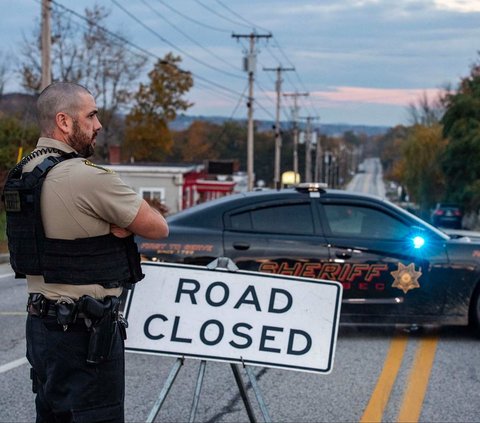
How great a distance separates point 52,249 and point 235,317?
163cm

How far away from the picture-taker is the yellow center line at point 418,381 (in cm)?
645

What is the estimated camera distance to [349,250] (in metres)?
9.10

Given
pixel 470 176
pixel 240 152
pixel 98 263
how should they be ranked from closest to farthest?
pixel 98 263, pixel 470 176, pixel 240 152

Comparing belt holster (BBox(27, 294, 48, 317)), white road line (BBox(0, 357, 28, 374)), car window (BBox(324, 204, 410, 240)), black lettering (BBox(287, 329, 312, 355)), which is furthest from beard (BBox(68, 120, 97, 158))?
car window (BBox(324, 204, 410, 240))

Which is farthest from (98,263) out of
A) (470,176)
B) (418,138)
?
(418,138)

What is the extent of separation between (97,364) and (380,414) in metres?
3.15

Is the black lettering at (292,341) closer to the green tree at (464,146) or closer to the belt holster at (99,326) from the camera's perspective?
the belt holster at (99,326)

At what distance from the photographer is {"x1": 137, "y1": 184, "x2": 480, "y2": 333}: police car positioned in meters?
9.05

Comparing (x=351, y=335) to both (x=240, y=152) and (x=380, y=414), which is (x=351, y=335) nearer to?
(x=380, y=414)

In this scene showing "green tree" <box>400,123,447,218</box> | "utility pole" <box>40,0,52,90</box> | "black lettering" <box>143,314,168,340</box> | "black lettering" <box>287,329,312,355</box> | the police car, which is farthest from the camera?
"green tree" <box>400,123,447,218</box>

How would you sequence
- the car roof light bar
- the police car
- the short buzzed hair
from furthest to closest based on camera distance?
1. the car roof light bar
2. the police car
3. the short buzzed hair

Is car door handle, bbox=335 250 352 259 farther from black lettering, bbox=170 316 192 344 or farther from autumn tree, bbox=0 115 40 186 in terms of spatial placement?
autumn tree, bbox=0 115 40 186

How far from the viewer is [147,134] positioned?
70.1 m

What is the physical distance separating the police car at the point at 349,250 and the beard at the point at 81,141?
5136 mm
